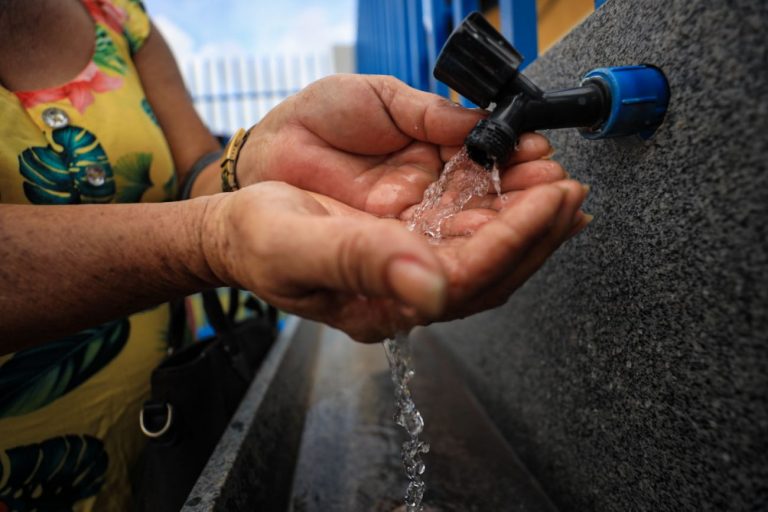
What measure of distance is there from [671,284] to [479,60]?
1.40ft

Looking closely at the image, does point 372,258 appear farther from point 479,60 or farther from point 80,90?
point 80,90

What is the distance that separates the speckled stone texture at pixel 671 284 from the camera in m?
0.42

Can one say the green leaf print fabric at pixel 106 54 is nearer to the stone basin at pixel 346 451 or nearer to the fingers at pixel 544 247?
the stone basin at pixel 346 451

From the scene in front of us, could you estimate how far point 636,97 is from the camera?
528mm

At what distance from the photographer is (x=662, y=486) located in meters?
0.56

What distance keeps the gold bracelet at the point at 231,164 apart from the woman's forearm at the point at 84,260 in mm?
391

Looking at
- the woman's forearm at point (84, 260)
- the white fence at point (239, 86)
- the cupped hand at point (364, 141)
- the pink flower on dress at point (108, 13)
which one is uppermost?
the pink flower on dress at point (108, 13)

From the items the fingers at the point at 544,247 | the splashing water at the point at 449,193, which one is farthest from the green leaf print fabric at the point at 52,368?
the fingers at the point at 544,247

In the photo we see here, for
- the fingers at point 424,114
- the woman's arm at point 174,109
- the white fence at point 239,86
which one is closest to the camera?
the fingers at point 424,114

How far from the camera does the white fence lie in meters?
7.92

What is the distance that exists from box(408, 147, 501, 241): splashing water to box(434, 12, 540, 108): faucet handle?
0.13m

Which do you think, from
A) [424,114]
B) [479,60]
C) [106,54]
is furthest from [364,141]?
[106,54]

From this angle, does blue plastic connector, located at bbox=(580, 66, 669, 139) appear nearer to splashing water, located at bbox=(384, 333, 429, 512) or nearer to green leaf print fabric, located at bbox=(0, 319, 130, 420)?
splashing water, located at bbox=(384, 333, 429, 512)

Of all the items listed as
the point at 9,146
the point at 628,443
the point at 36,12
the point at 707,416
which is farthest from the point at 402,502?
the point at 36,12
